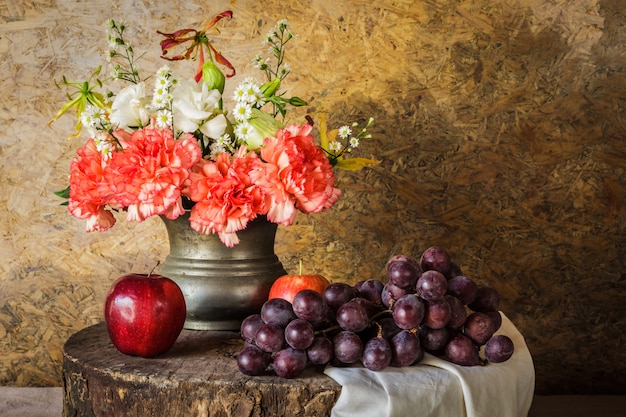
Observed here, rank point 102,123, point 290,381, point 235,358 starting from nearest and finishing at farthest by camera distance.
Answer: point 290,381
point 235,358
point 102,123

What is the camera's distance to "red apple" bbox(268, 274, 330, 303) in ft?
4.01

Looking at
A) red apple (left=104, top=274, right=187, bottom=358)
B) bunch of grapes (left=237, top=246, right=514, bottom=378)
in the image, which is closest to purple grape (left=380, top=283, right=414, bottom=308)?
bunch of grapes (left=237, top=246, right=514, bottom=378)

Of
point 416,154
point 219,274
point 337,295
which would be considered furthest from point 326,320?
point 416,154

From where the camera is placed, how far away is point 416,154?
6.10 ft

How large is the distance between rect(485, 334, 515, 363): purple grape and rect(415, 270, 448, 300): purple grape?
0.12 meters

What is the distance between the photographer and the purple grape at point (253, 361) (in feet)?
3.38

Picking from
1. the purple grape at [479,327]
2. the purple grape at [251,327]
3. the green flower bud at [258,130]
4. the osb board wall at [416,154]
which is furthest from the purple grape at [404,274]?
the osb board wall at [416,154]

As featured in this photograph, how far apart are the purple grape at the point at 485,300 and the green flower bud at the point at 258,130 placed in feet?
1.47

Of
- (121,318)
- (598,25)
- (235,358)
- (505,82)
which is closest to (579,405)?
(505,82)

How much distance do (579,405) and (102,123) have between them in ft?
4.68

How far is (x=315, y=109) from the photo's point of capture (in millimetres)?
1838

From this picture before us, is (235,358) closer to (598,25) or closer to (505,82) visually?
(505,82)

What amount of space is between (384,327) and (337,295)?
90 mm

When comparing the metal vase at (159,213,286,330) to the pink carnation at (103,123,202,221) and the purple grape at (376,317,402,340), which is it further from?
the purple grape at (376,317,402,340)
